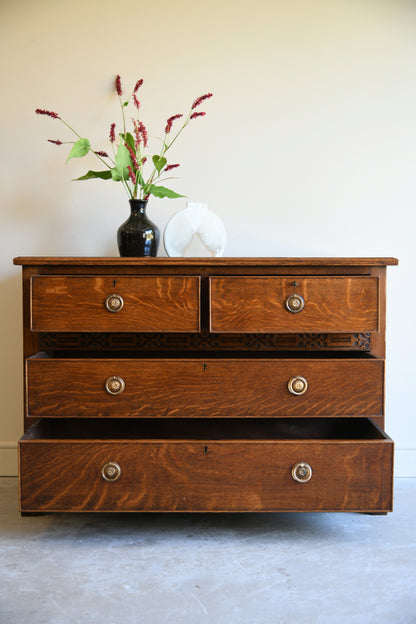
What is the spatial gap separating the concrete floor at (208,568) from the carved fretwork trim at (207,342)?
54cm

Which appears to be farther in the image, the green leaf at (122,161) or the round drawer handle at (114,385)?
the green leaf at (122,161)

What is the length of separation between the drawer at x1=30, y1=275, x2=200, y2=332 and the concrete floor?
61cm

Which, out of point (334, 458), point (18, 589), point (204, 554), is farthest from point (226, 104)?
point (18, 589)

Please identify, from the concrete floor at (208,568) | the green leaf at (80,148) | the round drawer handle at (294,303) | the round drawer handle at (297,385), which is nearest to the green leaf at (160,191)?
the green leaf at (80,148)

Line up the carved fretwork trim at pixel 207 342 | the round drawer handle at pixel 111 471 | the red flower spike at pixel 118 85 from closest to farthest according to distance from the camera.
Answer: the round drawer handle at pixel 111 471 < the carved fretwork trim at pixel 207 342 < the red flower spike at pixel 118 85

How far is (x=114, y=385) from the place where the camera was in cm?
144

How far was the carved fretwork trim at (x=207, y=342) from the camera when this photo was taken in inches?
62.1

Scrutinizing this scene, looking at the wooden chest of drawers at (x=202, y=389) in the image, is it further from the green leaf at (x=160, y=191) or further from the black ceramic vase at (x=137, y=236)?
the green leaf at (x=160, y=191)

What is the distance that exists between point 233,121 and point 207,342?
90 centimetres

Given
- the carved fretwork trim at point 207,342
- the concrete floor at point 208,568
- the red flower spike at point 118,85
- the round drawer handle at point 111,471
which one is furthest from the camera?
the red flower spike at point 118,85

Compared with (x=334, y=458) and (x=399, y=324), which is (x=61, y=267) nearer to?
(x=334, y=458)

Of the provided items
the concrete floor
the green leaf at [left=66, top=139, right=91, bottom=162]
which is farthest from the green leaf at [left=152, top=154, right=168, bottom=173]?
the concrete floor

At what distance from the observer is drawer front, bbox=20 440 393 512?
1423 millimetres

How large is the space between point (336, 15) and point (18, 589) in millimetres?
2122
